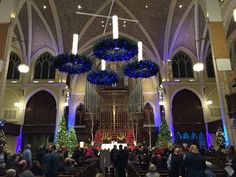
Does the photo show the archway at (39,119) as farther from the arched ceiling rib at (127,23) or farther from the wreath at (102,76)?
the wreath at (102,76)

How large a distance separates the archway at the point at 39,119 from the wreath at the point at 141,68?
1276cm

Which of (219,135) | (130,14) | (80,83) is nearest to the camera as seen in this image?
(219,135)

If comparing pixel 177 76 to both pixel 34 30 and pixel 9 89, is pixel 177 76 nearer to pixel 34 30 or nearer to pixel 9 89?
pixel 34 30

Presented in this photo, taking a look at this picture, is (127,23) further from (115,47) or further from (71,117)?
(115,47)

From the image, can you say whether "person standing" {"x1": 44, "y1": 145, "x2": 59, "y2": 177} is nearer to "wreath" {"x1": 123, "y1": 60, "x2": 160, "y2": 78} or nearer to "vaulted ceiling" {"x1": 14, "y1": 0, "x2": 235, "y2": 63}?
"wreath" {"x1": 123, "y1": 60, "x2": 160, "y2": 78}

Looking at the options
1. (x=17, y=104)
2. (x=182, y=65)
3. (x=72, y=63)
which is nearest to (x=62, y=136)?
(x=17, y=104)

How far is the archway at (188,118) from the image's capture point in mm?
19562

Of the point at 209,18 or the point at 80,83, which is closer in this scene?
the point at 209,18

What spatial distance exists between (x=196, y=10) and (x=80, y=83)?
45.4 feet

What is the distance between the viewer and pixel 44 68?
2155cm

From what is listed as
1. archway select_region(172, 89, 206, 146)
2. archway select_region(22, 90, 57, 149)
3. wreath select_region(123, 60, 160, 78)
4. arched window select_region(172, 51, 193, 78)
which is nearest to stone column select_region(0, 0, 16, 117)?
wreath select_region(123, 60, 160, 78)

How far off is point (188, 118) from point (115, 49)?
14.5 metres

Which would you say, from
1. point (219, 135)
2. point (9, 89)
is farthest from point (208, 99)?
point (9, 89)

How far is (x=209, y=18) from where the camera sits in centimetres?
1161
